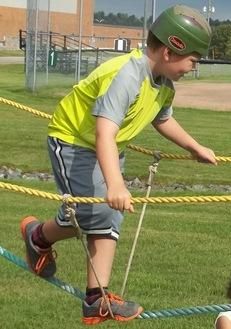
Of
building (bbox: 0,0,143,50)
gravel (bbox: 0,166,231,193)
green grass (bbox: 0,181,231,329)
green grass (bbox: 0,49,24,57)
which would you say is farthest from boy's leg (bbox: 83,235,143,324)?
green grass (bbox: 0,49,24,57)

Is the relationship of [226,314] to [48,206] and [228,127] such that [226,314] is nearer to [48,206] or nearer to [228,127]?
[48,206]

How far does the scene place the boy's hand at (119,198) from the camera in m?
3.92

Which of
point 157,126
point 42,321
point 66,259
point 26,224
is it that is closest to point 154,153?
point 157,126

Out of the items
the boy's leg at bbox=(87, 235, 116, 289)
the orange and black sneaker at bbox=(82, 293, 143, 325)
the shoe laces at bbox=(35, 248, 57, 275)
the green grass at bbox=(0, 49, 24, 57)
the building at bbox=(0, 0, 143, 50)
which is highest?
the boy's leg at bbox=(87, 235, 116, 289)

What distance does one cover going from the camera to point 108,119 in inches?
164

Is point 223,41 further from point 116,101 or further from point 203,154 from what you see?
point 116,101

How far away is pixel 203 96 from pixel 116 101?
27.6 metres

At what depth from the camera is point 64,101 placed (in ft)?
15.3

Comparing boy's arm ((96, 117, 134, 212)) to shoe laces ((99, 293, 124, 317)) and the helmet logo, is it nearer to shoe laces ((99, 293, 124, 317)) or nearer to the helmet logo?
the helmet logo

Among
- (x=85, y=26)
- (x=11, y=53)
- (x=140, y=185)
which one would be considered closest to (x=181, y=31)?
(x=140, y=185)

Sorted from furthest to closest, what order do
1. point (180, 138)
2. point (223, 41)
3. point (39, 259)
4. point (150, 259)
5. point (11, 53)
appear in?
point (11, 53)
point (223, 41)
point (150, 259)
point (180, 138)
point (39, 259)

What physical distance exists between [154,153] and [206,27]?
1237mm

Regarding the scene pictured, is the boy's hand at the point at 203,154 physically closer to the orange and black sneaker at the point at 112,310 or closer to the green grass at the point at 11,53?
the orange and black sneaker at the point at 112,310

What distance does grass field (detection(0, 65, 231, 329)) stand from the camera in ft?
20.7
